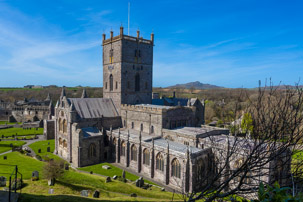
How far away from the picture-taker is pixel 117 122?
38250 mm

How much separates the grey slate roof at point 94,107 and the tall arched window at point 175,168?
55.1 feet

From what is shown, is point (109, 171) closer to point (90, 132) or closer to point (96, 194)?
point (90, 132)

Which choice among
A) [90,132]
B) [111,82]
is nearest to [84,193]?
[90,132]

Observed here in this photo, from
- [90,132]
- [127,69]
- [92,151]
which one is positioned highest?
[127,69]

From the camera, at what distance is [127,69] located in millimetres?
38000

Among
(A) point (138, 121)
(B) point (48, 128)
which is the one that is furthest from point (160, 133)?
(B) point (48, 128)

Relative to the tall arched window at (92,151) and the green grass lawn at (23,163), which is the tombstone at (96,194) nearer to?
the green grass lawn at (23,163)

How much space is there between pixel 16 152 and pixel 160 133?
27.2 metres

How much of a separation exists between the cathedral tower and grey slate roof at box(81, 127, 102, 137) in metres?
6.26

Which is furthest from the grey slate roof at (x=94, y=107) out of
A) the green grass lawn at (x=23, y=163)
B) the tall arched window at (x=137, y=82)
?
the green grass lawn at (x=23, y=163)

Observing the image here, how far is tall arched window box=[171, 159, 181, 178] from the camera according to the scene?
2479 cm

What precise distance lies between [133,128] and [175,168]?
1319 centimetres

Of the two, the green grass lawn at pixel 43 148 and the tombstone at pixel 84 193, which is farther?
the green grass lawn at pixel 43 148

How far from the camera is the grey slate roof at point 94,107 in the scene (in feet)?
116
